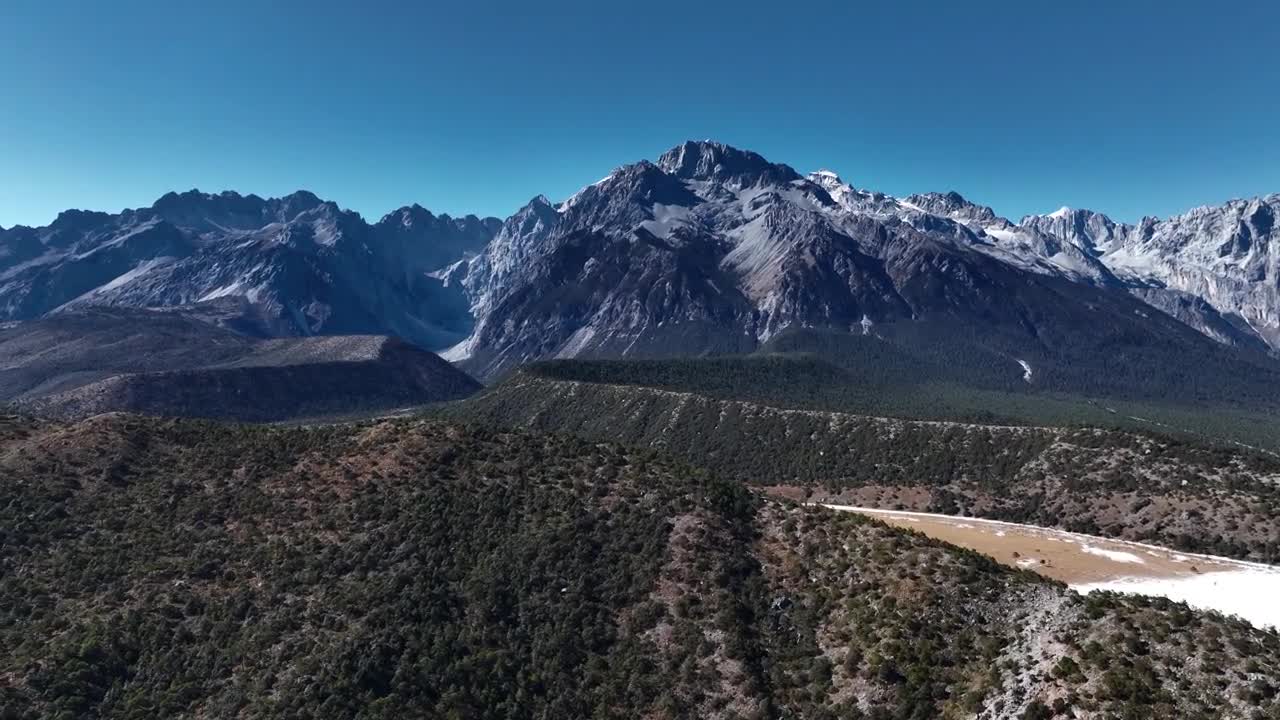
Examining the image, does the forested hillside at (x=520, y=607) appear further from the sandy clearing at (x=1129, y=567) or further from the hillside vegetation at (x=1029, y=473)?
the hillside vegetation at (x=1029, y=473)

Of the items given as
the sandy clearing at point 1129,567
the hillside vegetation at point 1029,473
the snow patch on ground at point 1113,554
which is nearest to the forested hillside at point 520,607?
the sandy clearing at point 1129,567

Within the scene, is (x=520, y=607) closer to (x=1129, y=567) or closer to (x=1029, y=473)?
(x=1129, y=567)

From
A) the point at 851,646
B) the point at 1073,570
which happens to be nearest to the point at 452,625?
the point at 851,646

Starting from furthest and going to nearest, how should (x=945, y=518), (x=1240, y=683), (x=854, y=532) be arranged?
(x=945, y=518), (x=854, y=532), (x=1240, y=683)

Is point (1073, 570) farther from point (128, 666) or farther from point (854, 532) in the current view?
point (128, 666)

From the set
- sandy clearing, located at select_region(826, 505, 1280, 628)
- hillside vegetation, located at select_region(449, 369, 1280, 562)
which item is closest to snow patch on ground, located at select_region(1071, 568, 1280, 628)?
sandy clearing, located at select_region(826, 505, 1280, 628)

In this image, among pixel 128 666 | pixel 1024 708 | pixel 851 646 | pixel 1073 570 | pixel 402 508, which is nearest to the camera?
pixel 1024 708

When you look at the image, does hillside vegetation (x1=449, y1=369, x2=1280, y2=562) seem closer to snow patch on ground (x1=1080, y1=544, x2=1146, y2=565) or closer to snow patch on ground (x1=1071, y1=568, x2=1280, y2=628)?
snow patch on ground (x1=1080, y1=544, x2=1146, y2=565)
